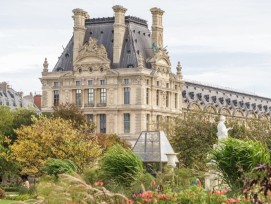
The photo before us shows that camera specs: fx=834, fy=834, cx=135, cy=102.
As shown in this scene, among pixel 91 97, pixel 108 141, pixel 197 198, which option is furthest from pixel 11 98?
pixel 197 198

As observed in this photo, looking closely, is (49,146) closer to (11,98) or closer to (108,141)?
(108,141)

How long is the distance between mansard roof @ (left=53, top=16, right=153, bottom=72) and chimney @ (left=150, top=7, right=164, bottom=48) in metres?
1.16

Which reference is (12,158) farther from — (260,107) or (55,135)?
(260,107)

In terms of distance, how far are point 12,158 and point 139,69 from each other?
37547mm

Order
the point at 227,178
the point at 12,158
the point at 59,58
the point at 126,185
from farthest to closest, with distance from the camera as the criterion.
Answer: the point at 59,58, the point at 12,158, the point at 126,185, the point at 227,178

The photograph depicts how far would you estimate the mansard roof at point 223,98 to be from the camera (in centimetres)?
11488

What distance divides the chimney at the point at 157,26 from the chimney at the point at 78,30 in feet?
28.3

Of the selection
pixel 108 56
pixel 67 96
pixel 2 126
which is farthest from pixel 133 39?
pixel 2 126

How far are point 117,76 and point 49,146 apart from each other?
141 feet

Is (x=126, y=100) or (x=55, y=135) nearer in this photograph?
(x=55, y=135)

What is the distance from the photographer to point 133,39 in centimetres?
9919

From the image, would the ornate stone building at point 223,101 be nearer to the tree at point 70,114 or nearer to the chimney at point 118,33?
the chimney at point 118,33

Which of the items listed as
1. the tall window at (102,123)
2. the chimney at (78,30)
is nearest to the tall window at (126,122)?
the tall window at (102,123)

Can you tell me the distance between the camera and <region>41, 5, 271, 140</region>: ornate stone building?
96312mm
